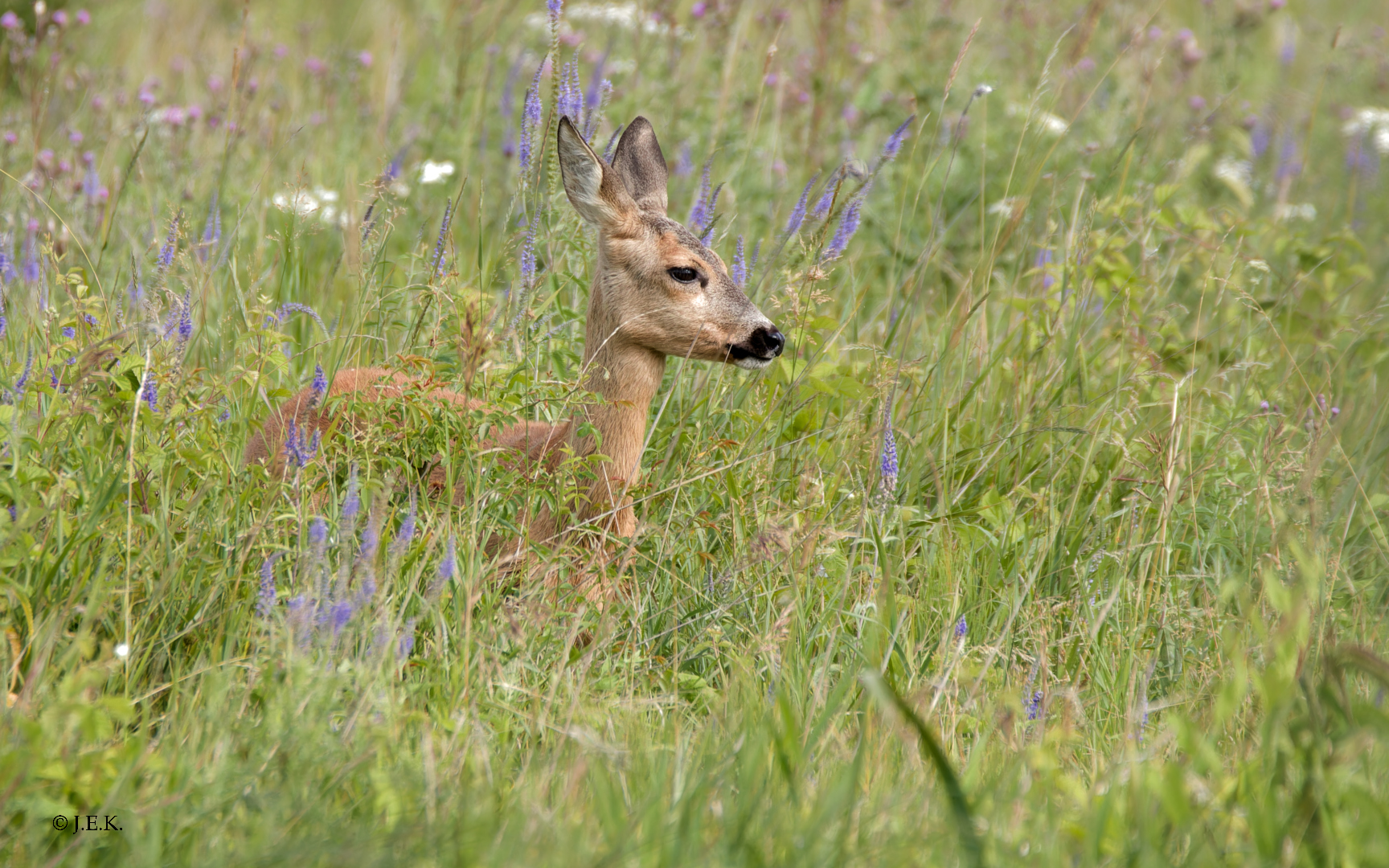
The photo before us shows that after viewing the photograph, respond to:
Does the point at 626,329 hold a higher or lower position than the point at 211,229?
higher

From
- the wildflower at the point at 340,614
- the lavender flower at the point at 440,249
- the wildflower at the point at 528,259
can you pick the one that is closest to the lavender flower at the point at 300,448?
the wildflower at the point at 340,614

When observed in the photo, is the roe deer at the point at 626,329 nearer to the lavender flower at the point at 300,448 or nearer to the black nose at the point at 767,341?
the black nose at the point at 767,341

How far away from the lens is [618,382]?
3756 mm

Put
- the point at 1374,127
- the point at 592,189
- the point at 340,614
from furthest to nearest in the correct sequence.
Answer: the point at 1374,127, the point at 592,189, the point at 340,614

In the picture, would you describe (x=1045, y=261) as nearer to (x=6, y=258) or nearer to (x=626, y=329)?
(x=626, y=329)

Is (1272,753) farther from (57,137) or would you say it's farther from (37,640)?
(57,137)

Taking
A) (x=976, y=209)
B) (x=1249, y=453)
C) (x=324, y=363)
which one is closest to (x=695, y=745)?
(x=324, y=363)

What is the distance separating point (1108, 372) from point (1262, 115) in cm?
433

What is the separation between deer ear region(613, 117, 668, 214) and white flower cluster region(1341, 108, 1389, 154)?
163 inches

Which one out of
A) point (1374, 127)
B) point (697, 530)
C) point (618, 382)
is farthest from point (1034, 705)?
point (1374, 127)

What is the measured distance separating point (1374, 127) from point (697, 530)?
5.38 meters

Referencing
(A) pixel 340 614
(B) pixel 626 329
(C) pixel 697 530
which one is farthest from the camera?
(B) pixel 626 329

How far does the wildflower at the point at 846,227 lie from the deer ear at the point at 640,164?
0.55m

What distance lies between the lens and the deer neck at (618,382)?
146 inches
